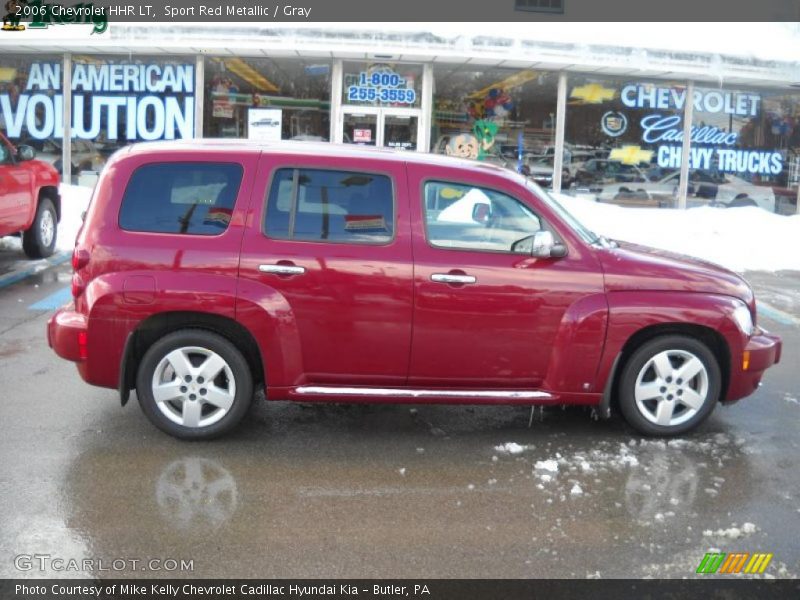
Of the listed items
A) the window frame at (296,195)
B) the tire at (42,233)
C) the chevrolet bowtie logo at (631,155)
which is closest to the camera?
the window frame at (296,195)

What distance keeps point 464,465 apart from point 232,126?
48.6 ft

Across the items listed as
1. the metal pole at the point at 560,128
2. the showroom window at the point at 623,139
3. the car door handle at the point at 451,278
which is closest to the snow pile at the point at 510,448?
the car door handle at the point at 451,278

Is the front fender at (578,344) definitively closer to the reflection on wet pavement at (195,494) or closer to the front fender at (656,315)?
the front fender at (656,315)

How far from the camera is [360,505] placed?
4578 mm

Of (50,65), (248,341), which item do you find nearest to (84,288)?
(248,341)

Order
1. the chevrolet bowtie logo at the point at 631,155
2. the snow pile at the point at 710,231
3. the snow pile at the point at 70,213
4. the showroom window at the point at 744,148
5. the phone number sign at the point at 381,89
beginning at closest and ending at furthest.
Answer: the snow pile at the point at 70,213
the snow pile at the point at 710,231
the phone number sign at the point at 381,89
the chevrolet bowtie logo at the point at 631,155
the showroom window at the point at 744,148

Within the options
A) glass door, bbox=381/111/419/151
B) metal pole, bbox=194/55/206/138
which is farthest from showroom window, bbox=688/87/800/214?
metal pole, bbox=194/55/206/138

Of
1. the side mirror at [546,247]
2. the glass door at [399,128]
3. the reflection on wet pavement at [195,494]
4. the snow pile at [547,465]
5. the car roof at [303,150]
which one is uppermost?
the glass door at [399,128]

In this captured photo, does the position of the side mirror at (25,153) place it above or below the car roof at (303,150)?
above

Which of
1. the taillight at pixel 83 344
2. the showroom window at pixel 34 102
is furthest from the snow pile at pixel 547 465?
the showroom window at pixel 34 102

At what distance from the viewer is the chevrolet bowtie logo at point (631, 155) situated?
18828mm

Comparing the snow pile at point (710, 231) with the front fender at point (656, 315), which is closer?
the front fender at point (656, 315)

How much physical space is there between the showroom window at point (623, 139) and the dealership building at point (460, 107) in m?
0.03

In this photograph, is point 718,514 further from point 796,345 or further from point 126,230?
point 796,345
